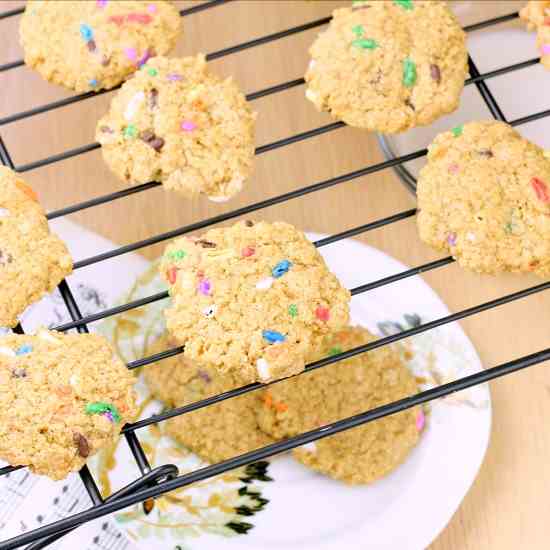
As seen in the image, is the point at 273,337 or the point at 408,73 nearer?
the point at 273,337

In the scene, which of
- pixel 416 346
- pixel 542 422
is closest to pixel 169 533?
pixel 416 346

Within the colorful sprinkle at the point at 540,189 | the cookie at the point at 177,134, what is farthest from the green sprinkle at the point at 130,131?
the colorful sprinkle at the point at 540,189

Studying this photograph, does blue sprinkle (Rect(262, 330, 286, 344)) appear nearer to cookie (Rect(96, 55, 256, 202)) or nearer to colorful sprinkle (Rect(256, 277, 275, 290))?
colorful sprinkle (Rect(256, 277, 275, 290))

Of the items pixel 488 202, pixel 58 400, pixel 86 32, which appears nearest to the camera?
pixel 58 400

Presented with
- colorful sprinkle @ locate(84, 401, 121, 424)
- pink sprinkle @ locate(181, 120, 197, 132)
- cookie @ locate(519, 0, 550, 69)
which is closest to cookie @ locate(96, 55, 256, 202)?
pink sprinkle @ locate(181, 120, 197, 132)

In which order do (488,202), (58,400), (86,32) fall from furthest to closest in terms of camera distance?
(86,32) → (488,202) → (58,400)

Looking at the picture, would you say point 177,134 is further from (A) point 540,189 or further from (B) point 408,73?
(A) point 540,189

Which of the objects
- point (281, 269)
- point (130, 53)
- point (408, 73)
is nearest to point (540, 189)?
point (408, 73)
